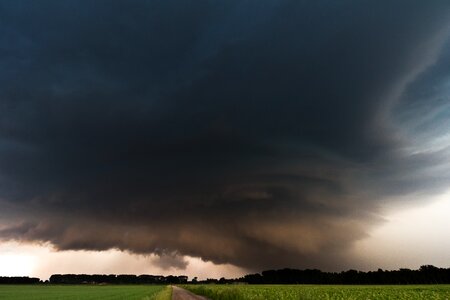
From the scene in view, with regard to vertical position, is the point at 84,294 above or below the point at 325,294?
above

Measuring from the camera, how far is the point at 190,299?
5594cm

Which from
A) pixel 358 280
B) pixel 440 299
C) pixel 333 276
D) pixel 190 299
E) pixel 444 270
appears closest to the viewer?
pixel 440 299

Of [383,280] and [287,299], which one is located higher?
[383,280]

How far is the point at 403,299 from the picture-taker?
32.0 m

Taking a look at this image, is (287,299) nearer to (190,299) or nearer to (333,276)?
Result: (190,299)

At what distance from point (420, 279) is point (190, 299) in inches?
5464

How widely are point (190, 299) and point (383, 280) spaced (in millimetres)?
135730

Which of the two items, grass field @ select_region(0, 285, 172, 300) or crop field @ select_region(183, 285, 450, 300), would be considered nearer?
crop field @ select_region(183, 285, 450, 300)

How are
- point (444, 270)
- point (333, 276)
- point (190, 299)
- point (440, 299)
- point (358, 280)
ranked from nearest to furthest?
point (440, 299) < point (190, 299) < point (444, 270) < point (358, 280) < point (333, 276)

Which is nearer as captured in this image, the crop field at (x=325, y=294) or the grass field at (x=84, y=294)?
the crop field at (x=325, y=294)

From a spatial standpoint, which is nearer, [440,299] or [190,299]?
[440,299]

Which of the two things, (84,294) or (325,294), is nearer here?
(325,294)

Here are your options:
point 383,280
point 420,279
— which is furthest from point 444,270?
point 383,280

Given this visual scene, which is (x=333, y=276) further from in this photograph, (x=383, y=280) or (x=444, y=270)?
(x=444, y=270)
